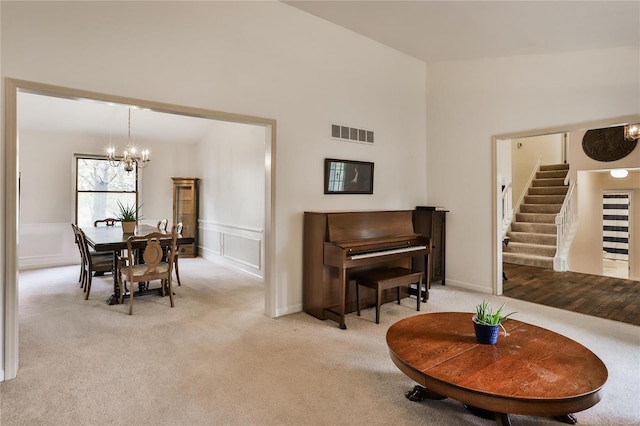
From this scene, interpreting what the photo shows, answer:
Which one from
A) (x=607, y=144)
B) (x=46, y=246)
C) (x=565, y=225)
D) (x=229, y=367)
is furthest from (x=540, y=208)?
(x=46, y=246)

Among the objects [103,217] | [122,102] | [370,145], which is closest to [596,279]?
[370,145]

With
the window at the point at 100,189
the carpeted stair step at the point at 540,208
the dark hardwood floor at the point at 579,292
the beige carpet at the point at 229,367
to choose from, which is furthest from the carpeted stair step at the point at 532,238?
the window at the point at 100,189

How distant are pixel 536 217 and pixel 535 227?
0.37 m

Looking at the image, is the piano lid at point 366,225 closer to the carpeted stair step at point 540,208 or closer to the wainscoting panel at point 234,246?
the wainscoting panel at point 234,246

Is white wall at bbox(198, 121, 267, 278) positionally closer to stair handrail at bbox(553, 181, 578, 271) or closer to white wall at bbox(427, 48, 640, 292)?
white wall at bbox(427, 48, 640, 292)

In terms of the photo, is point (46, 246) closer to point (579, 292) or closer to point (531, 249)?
point (579, 292)

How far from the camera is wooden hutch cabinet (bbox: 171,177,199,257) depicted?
7754 mm

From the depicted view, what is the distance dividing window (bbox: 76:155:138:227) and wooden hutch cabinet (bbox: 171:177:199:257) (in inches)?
31.4

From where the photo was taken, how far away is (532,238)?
7230 mm

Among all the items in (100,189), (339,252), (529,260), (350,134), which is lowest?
(529,260)

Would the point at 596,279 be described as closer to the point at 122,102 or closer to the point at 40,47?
the point at 122,102

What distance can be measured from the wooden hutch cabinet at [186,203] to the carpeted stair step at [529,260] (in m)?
6.57

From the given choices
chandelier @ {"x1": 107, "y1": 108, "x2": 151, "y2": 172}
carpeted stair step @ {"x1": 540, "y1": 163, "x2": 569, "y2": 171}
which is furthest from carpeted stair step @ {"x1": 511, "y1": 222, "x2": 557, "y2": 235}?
chandelier @ {"x1": 107, "y1": 108, "x2": 151, "y2": 172}

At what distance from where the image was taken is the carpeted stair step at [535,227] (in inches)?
287
